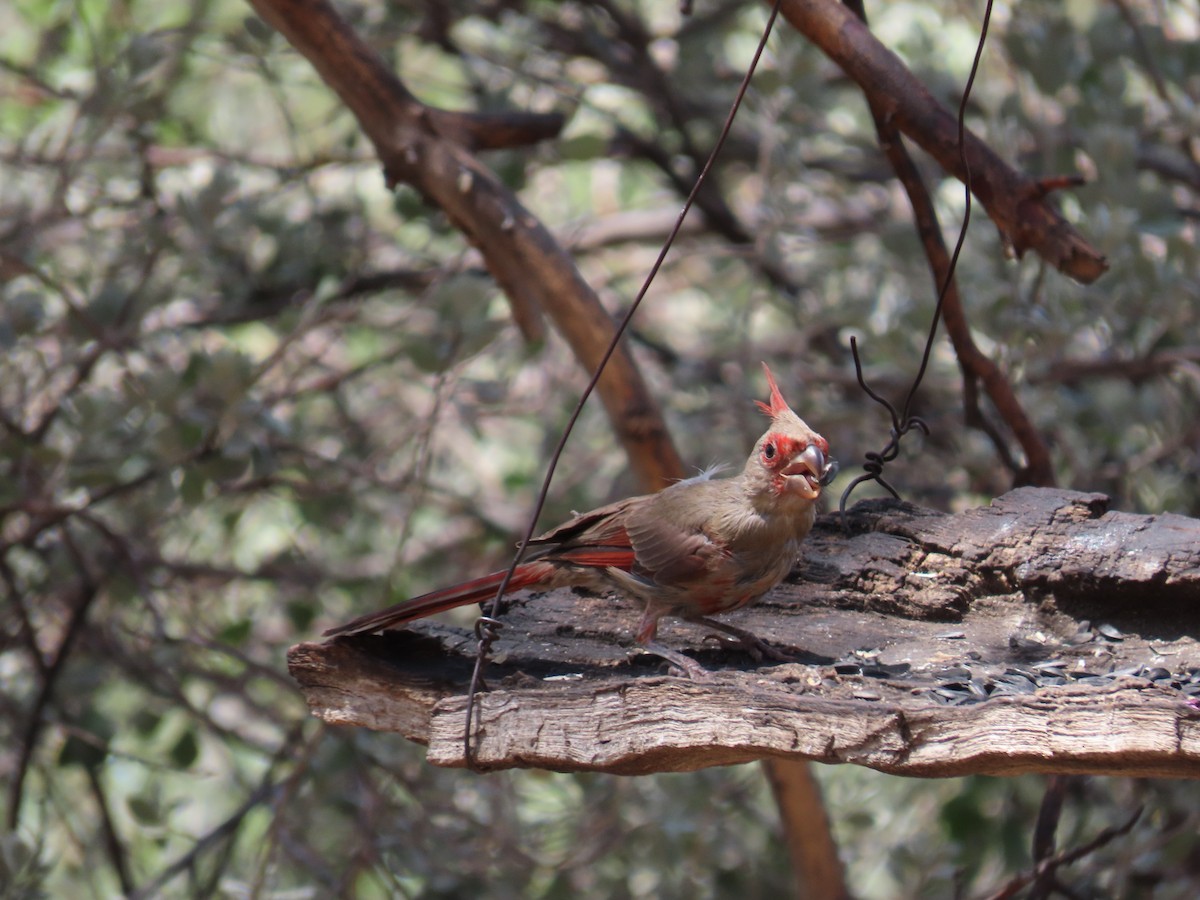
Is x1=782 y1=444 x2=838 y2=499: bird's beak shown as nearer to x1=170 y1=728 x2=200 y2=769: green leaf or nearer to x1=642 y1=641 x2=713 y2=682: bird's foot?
x1=642 y1=641 x2=713 y2=682: bird's foot

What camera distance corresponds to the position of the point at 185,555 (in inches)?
168

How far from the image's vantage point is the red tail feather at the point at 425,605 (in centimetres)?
211

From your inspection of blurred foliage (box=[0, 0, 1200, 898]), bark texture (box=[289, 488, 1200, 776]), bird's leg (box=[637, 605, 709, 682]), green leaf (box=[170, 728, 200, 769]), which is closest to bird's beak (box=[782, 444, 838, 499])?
bark texture (box=[289, 488, 1200, 776])

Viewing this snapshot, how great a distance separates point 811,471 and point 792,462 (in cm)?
4

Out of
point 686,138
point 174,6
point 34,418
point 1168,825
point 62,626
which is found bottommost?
point 1168,825

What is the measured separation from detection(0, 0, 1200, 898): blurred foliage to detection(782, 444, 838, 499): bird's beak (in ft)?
4.21

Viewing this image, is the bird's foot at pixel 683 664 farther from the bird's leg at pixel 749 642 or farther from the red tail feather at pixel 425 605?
the red tail feather at pixel 425 605

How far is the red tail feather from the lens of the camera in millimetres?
2105

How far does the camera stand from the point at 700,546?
2334mm

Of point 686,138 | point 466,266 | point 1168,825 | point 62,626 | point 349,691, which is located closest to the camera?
point 349,691

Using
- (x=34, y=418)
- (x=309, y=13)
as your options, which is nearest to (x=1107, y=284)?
(x=309, y=13)

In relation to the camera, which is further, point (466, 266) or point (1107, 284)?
point (466, 266)

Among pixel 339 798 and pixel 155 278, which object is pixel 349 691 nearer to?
pixel 339 798

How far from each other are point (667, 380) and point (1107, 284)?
66.6 inches
